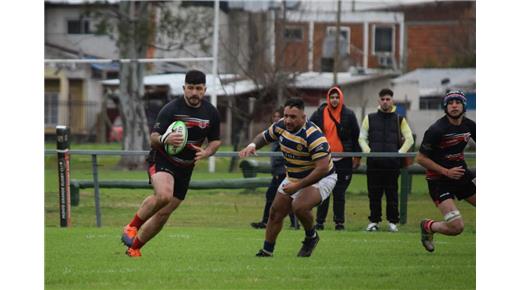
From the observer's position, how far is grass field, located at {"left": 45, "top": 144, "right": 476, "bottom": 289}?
10.2m

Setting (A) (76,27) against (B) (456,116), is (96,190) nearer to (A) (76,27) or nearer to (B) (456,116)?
(B) (456,116)

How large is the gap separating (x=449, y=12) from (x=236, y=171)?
25.8 metres

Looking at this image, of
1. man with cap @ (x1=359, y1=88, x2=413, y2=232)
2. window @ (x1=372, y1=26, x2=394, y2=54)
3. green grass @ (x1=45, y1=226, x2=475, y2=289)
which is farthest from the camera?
window @ (x1=372, y1=26, x2=394, y2=54)

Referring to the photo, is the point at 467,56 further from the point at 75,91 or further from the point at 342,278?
the point at 342,278

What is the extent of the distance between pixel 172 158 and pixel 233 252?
144 centimetres

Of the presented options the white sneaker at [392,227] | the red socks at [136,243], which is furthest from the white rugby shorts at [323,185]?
the white sneaker at [392,227]

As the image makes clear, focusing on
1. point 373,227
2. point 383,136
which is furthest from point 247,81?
point 373,227

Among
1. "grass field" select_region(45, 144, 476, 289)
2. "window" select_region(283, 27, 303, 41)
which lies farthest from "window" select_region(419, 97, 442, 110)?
"grass field" select_region(45, 144, 476, 289)

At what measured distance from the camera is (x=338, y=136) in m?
16.2

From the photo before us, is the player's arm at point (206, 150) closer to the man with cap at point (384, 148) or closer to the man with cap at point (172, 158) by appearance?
the man with cap at point (172, 158)

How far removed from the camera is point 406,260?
39.6 feet

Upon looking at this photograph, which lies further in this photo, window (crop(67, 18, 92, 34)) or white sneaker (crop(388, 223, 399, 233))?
window (crop(67, 18, 92, 34))

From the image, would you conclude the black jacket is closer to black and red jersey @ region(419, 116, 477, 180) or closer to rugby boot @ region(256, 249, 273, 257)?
black and red jersey @ region(419, 116, 477, 180)

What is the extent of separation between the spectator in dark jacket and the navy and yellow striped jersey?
3704 mm
